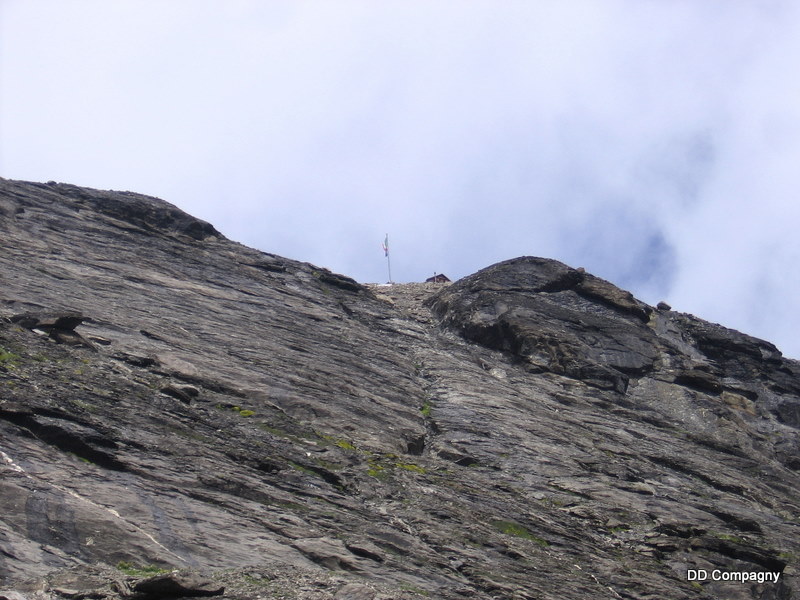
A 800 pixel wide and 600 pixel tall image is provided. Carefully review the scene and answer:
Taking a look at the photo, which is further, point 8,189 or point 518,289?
point 518,289

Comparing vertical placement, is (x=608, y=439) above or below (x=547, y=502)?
above

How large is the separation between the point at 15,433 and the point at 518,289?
1253 inches

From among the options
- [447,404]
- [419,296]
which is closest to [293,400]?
[447,404]

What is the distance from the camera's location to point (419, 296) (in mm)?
51031

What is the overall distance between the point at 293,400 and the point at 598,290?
1001 inches

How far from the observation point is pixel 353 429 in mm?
26188

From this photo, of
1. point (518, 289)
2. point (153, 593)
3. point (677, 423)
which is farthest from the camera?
point (518, 289)

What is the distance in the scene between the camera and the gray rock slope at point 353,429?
56.9ft

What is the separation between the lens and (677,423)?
3631cm

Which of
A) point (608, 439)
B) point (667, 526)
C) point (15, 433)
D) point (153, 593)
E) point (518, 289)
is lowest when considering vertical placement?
point (153, 593)

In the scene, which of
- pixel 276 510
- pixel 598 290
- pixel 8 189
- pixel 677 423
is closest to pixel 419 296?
pixel 598 290

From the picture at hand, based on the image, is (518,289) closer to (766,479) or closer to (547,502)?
(766,479)

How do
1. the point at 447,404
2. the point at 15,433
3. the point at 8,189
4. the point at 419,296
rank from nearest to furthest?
1. the point at 15,433
2. the point at 447,404
3. the point at 8,189
4. the point at 419,296

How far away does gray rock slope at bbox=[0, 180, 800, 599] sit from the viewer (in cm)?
1733
